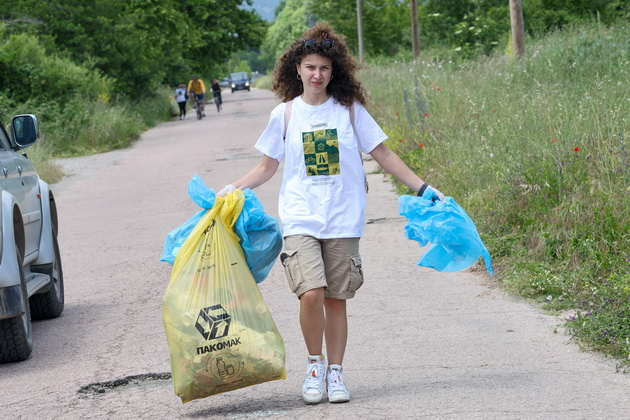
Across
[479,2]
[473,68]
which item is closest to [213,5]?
[479,2]

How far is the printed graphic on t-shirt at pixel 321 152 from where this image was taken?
4527 millimetres

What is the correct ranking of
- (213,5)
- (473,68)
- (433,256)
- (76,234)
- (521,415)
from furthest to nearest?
(213,5)
(473,68)
(76,234)
(433,256)
(521,415)

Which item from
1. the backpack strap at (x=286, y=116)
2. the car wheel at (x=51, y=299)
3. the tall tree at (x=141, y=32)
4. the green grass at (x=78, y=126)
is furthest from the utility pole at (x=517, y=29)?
the tall tree at (x=141, y=32)

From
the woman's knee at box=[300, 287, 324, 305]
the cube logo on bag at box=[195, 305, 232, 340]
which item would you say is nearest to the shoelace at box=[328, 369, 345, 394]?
the woman's knee at box=[300, 287, 324, 305]

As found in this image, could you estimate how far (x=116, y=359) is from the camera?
18.7 feet

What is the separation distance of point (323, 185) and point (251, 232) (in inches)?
19.3

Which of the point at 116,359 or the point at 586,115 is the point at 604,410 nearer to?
the point at 116,359

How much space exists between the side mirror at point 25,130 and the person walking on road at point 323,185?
2625 mm

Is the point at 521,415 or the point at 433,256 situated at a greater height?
the point at 433,256

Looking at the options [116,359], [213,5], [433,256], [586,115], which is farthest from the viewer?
[213,5]

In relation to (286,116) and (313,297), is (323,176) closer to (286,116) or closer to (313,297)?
(286,116)

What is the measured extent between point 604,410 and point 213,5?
50.3m

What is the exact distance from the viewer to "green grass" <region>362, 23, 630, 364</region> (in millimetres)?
6352

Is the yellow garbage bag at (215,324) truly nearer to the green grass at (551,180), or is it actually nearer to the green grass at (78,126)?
the green grass at (551,180)
